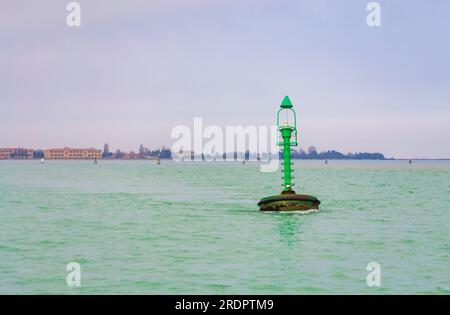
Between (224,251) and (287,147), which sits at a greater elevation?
(287,147)

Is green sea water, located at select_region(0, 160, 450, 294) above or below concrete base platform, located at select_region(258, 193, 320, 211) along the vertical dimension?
below

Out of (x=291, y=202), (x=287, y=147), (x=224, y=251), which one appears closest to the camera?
(x=224, y=251)

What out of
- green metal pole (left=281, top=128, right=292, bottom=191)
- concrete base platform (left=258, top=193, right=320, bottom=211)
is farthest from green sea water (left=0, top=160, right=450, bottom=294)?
green metal pole (left=281, top=128, right=292, bottom=191)

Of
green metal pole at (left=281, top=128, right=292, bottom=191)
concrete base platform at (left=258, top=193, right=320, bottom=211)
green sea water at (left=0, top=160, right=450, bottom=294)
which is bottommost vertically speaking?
green sea water at (left=0, top=160, right=450, bottom=294)

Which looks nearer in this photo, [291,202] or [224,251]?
[224,251]

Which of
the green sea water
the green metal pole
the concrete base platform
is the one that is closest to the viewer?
the green sea water

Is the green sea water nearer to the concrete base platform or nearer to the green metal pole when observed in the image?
the concrete base platform

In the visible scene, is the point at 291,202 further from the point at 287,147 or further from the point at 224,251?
the point at 224,251

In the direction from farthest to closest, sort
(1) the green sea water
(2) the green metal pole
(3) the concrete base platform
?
1. (3) the concrete base platform
2. (2) the green metal pole
3. (1) the green sea water

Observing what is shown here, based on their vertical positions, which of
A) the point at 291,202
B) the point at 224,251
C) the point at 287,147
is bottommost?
the point at 224,251

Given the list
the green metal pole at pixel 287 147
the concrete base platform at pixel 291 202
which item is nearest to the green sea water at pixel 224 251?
the concrete base platform at pixel 291 202

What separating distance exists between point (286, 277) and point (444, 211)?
28.3 m

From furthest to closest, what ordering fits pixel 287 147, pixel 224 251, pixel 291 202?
pixel 291 202 → pixel 287 147 → pixel 224 251
